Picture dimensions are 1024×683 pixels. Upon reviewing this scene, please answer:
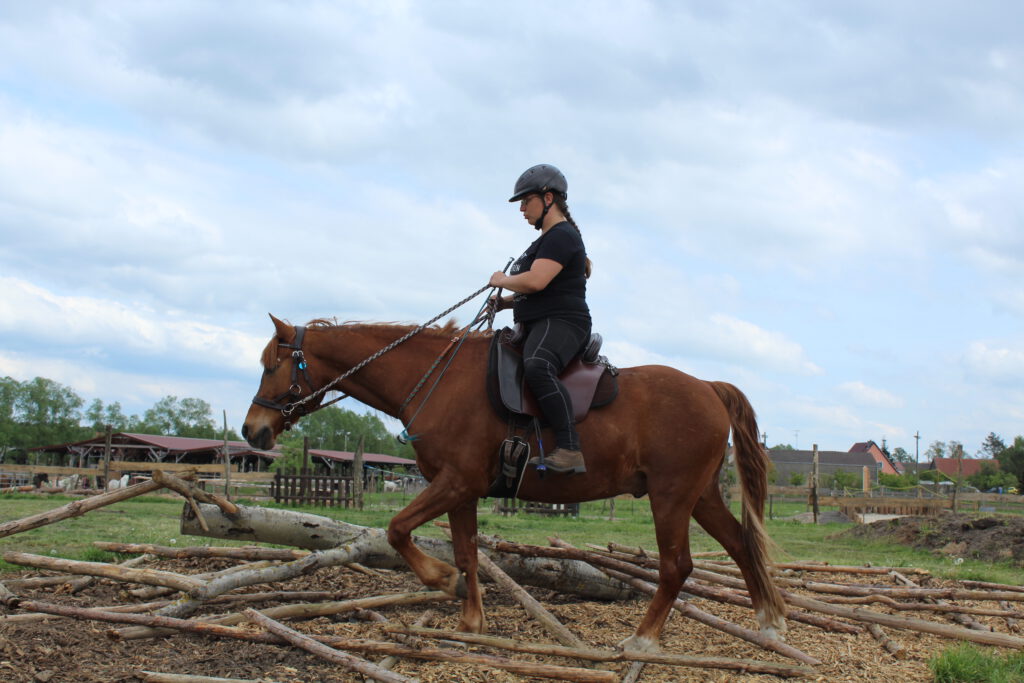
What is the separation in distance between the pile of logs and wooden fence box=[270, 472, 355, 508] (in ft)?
63.2

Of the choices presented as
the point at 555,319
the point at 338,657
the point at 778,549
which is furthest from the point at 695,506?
the point at 338,657

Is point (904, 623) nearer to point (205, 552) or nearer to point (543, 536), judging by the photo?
point (205, 552)

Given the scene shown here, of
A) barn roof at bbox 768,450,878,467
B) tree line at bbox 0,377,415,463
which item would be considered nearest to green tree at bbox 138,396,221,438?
tree line at bbox 0,377,415,463

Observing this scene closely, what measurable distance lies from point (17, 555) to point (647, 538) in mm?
14345

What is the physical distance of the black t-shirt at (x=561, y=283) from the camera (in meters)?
6.39

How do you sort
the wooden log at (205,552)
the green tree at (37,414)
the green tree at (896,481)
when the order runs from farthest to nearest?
the green tree at (37,414), the green tree at (896,481), the wooden log at (205,552)

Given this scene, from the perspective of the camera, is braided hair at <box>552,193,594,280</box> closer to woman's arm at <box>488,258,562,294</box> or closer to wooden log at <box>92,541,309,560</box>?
woman's arm at <box>488,258,562,294</box>

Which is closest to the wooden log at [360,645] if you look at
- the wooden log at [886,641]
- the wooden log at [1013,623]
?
the wooden log at [886,641]

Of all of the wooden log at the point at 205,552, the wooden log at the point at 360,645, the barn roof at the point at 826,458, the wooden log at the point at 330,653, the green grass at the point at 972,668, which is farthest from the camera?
the barn roof at the point at 826,458

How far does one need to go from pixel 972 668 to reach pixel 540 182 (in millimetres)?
4562

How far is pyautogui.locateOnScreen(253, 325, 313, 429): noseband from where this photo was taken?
21.1 ft

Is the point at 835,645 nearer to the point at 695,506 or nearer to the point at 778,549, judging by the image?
the point at 778,549

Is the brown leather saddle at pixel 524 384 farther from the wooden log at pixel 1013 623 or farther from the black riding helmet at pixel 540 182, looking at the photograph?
the wooden log at pixel 1013 623

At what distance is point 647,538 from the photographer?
19.1m
